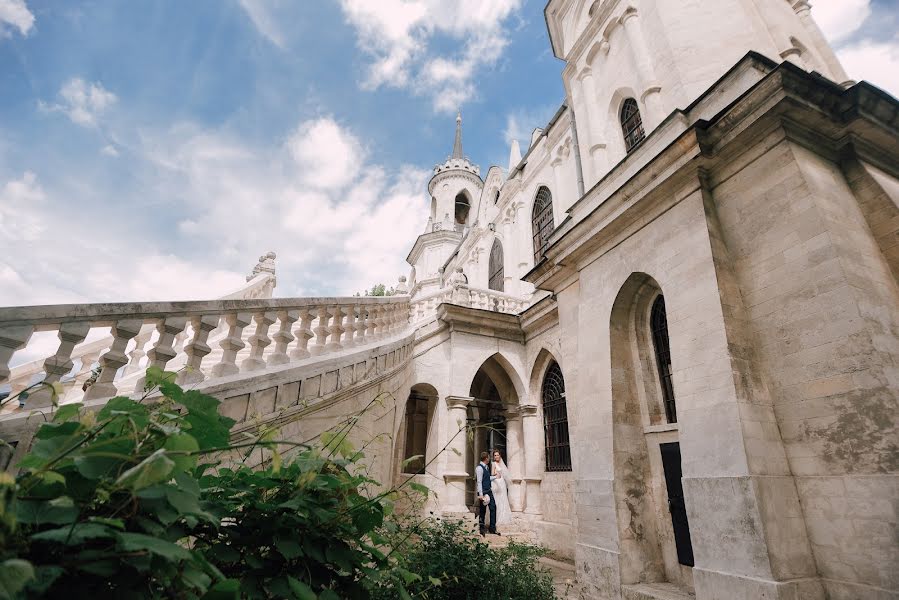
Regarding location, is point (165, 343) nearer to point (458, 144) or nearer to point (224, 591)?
point (224, 591)

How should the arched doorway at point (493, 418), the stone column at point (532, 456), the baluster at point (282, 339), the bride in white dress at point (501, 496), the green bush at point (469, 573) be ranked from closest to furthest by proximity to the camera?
the green bush at point (469, 573) → the baluster at point (282, 339) → the bride in white dress at point (501, 496) → the stone column at point (532, 456) → the arched doorway at point (493, 418)

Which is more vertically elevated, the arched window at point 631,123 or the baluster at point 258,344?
the arched window at point 631,123

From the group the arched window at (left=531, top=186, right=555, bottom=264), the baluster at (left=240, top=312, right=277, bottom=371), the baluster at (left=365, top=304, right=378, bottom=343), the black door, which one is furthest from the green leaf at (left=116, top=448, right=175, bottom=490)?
the arched window at (left=531, top=186, right=555, bottom=264)

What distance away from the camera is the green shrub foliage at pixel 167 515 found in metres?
0.76

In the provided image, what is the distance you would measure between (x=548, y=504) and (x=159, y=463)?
11037 millimetres

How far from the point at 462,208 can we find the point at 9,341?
3075cm

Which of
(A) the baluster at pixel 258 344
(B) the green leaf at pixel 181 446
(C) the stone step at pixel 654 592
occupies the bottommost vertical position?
(C) the stone step at pixel 654 592

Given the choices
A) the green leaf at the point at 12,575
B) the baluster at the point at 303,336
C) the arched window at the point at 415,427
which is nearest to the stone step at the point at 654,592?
the baluster at the point at 303,336

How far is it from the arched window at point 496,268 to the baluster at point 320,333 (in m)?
11.6

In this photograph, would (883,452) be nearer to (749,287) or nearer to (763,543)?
(763,543)

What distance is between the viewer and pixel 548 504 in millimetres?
10227

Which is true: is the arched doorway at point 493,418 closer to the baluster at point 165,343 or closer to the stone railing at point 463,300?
the stone railing at point 463,300

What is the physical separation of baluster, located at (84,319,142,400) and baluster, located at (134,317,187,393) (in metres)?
0.18

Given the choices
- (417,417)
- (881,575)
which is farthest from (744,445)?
(417,417)
